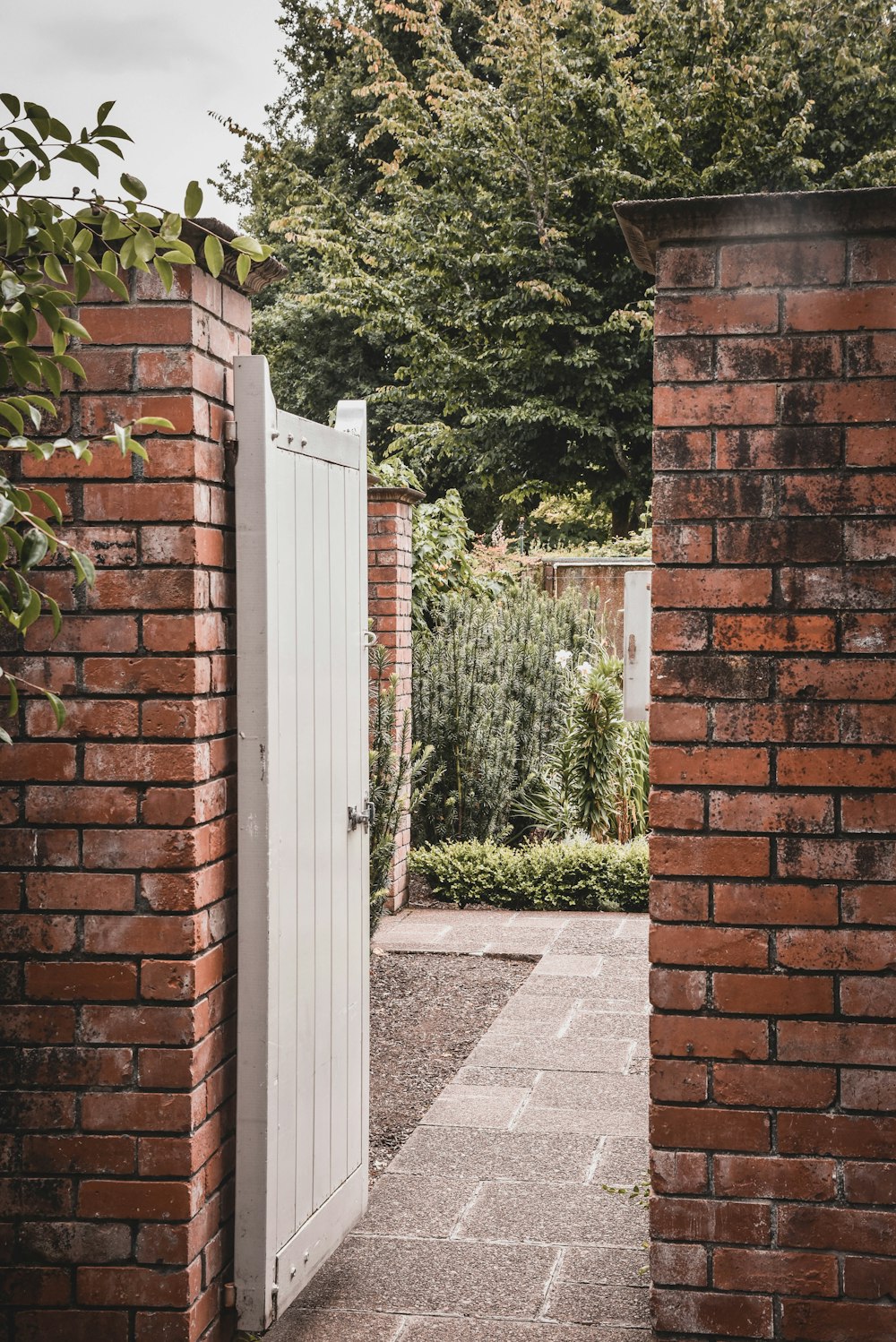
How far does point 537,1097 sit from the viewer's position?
448cm

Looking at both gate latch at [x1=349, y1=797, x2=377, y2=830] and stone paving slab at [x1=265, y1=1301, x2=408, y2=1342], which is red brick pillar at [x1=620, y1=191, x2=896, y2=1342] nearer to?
stone paving slab at [x1=265, y1=1301, x2=408, y2=1342]

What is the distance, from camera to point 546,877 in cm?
787

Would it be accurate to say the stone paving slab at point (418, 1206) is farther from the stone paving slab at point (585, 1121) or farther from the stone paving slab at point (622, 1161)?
the stone paving slab at point (585, 1121)

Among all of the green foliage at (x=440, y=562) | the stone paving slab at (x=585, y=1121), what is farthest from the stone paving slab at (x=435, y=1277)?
the green foliage at (x=440, y=562)

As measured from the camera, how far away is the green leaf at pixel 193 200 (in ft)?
6.25

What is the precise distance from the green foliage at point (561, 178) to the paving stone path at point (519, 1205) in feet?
37.1

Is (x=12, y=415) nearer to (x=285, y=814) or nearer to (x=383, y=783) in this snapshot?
(x=285, y=814)

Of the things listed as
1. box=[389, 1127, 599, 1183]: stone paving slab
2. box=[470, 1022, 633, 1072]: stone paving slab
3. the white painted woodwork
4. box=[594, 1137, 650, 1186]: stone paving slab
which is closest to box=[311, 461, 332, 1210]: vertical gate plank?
box=[389, 1127, 599, 1183]: stone paving slab

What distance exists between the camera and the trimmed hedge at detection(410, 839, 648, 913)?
7797 millimetres

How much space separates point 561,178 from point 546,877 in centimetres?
1092

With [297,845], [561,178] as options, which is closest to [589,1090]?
[297,845]

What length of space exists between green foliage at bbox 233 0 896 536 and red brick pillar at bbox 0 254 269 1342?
13273 millimetres

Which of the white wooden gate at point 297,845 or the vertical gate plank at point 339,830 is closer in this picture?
the white wooden gate at point 297,845

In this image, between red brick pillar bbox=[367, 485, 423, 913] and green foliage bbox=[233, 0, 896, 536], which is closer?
red brick pillar bbox=[367, 485, 423, 913]
